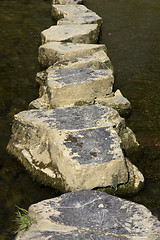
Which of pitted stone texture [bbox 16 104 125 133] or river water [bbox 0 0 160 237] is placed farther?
pitted stone texture [bbox 16 104 125 133]

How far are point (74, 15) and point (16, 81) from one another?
8.71ft

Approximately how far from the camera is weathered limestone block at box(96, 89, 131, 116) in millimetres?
5125

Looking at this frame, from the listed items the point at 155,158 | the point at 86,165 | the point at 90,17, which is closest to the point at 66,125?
the point at 86,165

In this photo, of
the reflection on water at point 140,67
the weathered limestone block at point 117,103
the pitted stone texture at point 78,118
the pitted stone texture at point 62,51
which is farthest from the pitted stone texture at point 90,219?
the pitted stone texture at point 62,51

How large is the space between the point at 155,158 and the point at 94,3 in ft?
21.0

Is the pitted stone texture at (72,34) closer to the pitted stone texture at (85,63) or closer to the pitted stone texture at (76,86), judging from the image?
the pitted stone texture at (85,63)

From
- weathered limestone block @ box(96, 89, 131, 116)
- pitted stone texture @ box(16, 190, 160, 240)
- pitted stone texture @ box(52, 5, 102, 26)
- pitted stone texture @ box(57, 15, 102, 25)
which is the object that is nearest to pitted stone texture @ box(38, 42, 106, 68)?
weathered limestone block @ box(96, 89, 131, 116)

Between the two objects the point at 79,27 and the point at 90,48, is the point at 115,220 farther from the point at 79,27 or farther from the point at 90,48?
the point at 79,27

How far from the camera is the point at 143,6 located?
31.4ft

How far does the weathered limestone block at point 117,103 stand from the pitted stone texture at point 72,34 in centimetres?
181

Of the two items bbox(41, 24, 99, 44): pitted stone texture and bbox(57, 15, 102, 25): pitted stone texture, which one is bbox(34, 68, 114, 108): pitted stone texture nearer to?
bbox(41, 24, 99, 44): pitted stone texture

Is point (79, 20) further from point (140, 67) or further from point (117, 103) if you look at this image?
point (117, 103)

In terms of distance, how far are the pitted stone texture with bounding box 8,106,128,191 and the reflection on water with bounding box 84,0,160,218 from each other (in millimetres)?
461

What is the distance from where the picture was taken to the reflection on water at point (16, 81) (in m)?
3.79
